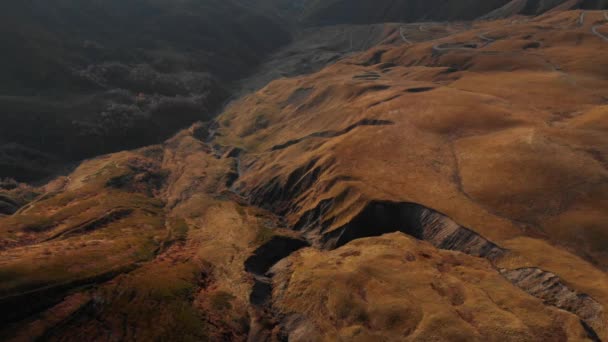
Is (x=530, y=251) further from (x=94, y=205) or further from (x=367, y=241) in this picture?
(x=94, y=205)

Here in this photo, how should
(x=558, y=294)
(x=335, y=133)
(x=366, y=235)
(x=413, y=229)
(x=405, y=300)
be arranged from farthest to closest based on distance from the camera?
(x=335, y=133) < (x=366, y=235) < (x=413, y=229) < (x=405, y=300) < (x=558, y=294)

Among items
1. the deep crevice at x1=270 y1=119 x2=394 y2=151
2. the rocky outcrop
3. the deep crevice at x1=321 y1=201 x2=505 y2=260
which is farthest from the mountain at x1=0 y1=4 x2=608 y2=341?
the deep crevice at x1=270 y1=119 x2=394 y2=151

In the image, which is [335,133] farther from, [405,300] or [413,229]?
[405,300]

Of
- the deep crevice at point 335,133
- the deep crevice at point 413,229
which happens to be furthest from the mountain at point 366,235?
the deep crevice at point 335,133

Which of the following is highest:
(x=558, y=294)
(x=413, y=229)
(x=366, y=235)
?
(x=558, y=294)

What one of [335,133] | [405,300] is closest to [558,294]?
[405,300]

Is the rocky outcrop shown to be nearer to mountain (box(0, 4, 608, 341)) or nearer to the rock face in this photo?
mountain (box(0, 4, 608, 341))

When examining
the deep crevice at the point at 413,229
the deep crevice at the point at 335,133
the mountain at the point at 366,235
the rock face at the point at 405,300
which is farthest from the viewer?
the deep crevice at the point at 335,133

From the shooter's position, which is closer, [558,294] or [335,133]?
[558,294]

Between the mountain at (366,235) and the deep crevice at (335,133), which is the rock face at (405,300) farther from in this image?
the deep crevice at (335,133)

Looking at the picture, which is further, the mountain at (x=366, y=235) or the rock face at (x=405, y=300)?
the mountain at (x=366, y=235)
